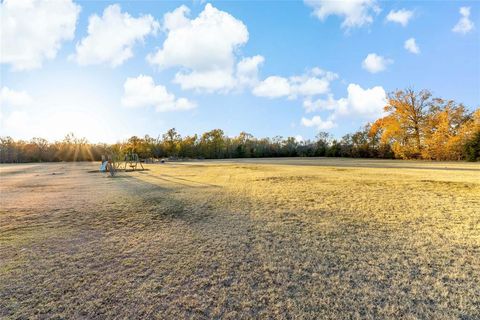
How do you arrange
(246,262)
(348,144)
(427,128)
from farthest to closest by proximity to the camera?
1. (348,144)
2. (427,128)
3. (246,262)

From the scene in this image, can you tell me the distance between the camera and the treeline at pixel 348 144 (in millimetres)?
23297

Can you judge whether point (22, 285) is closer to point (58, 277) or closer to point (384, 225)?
point (58, 277)

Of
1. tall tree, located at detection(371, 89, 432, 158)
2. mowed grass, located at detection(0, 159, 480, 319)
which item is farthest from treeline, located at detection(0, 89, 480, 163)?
mowed grass, located at detection(0, 159, 480, 319)

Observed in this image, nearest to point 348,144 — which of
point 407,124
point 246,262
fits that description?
point 407,124

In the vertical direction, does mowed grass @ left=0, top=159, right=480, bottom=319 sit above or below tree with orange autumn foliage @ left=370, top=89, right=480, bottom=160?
below

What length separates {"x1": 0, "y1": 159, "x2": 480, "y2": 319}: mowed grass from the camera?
191 centimetres

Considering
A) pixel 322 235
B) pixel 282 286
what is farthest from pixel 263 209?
pixel 282 286

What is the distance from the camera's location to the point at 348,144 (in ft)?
128

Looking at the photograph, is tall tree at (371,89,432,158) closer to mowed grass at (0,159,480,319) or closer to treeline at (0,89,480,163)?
treeline at (0,89,480,163)

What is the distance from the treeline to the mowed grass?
44.9 feet

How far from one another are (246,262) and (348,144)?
1590 inches

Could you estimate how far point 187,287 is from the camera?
7.13ft

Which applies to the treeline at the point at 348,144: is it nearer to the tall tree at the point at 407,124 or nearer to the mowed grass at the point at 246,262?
the tall tree at the point at 407,124

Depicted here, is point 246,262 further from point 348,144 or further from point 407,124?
point 348,144
